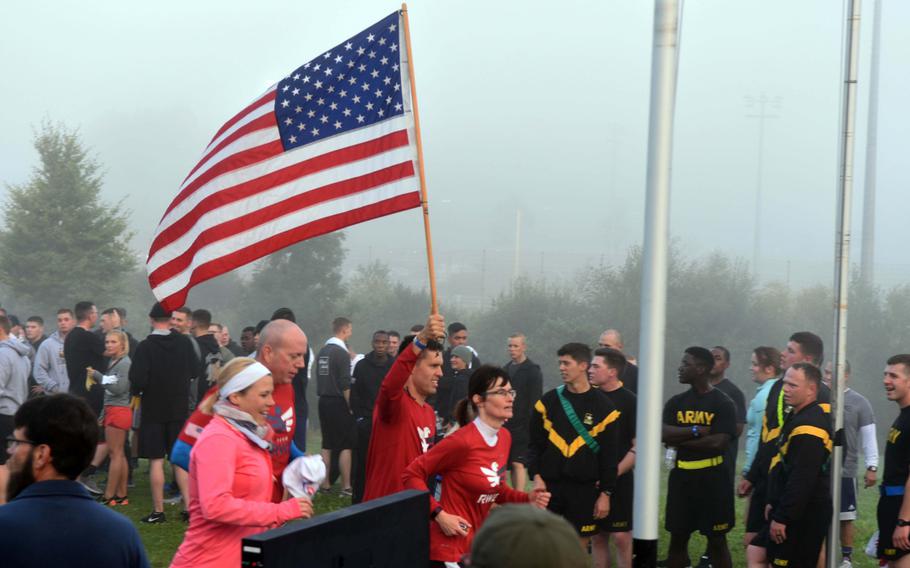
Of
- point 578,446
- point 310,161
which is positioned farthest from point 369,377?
point 310,161

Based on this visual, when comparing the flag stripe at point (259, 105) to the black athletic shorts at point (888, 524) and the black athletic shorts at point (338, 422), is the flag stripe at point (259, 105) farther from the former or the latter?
the black athletic shorts at point (338, 422)

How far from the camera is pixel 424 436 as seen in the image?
6.35 m

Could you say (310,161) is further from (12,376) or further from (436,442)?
(12,376)

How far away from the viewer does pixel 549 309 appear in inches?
1377

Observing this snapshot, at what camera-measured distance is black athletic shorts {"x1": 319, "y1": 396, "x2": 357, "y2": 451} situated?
45.4ft

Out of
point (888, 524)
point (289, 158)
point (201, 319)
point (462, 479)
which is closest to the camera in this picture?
point (462, 479)

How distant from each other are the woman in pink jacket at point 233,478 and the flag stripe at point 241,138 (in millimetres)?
2649

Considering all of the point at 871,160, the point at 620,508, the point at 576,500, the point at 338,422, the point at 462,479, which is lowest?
the point at 338,422

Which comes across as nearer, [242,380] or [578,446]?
[242,380]

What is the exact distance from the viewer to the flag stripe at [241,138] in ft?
23.0

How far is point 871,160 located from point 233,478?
38.0m

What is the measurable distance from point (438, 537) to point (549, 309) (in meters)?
29.5

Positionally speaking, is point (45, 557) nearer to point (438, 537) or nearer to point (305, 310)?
point (438, 537)

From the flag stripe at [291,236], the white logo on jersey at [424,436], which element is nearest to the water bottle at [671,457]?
the white logo on jersey at [424,436]
